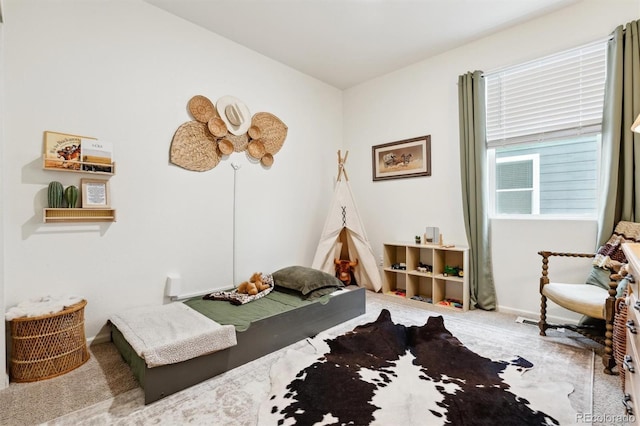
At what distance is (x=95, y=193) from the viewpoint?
2.35 meters

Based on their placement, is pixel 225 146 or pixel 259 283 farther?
pixel 225 146

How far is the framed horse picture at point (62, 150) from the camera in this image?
2.16 meters

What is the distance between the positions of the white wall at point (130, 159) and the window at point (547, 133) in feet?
7.95

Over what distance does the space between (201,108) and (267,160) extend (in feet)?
2.96

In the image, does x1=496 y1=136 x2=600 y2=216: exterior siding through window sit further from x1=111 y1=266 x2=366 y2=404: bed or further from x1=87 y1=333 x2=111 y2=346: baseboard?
x1=87 y1=333 x2=111 y2=346: baseboard

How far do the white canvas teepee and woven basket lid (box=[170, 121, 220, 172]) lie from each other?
1562 millimetres

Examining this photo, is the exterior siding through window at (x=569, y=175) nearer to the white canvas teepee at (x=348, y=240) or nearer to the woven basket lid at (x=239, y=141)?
the white canvas teepee at (x=348, y=240)

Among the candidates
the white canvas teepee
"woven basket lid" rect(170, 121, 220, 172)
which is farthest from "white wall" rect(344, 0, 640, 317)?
"woven basket lid" rect(170, 121, 220, 172)

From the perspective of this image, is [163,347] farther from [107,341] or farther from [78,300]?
[107,341]

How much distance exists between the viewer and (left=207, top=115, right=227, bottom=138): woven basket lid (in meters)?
3.03

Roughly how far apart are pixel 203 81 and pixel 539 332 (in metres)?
3.81

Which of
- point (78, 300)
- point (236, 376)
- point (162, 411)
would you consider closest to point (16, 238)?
point (78, 300)

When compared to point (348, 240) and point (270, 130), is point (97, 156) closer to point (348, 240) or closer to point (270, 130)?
point (270, 130)

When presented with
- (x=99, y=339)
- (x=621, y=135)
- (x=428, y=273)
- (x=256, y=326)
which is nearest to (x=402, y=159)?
(x=428, y=273)
